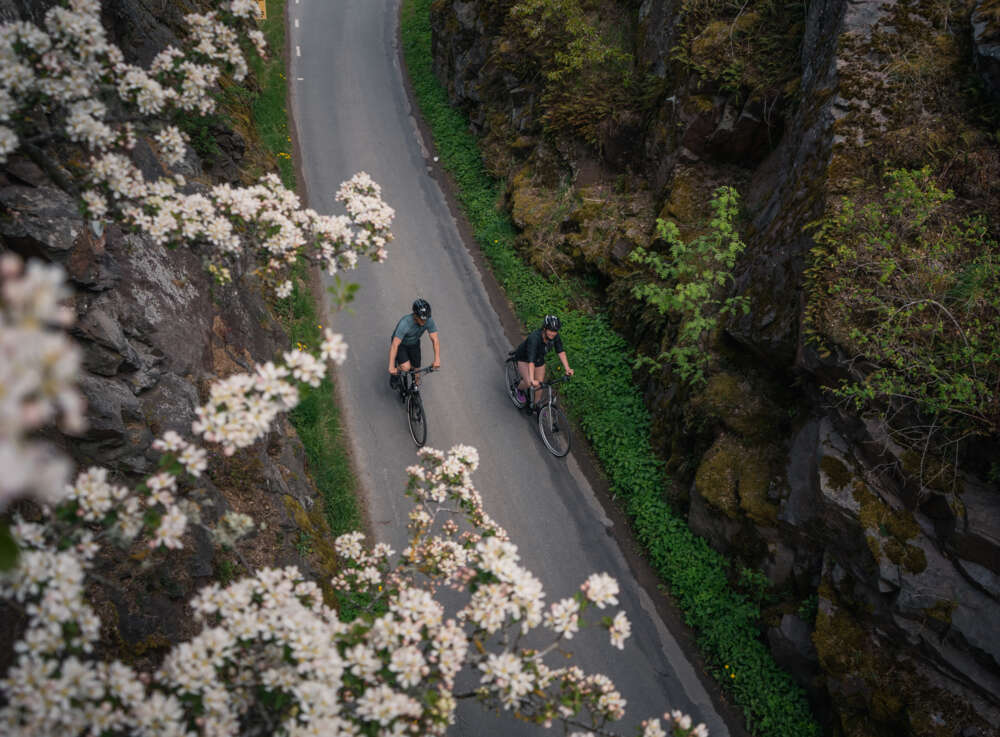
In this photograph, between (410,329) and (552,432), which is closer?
(410,329)

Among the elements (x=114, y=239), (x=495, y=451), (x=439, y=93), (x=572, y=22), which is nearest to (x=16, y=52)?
(x=114, y=239)

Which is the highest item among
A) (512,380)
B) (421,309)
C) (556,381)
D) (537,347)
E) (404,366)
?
(421,309)

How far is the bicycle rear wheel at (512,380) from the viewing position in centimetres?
1148

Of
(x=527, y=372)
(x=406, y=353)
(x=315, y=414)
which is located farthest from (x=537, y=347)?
(x=315, y=414)

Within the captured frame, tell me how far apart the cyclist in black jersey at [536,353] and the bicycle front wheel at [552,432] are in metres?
0.33

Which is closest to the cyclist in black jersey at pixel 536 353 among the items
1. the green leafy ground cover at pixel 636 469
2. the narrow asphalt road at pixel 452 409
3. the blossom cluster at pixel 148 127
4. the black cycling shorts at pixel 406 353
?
the narrow asphalt road at pixel 452 409

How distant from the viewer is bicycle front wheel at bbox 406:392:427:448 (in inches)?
413

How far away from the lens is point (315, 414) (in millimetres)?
10531

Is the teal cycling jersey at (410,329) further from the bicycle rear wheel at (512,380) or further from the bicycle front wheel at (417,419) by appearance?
the bicycle rear wheel at (512,380)

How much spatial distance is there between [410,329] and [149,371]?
4180 mm

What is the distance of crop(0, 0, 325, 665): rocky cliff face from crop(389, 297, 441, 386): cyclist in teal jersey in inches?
85.9

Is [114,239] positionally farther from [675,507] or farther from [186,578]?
[675,507]

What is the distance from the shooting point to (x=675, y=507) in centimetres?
1016

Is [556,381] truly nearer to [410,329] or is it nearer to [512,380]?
[512,380]
